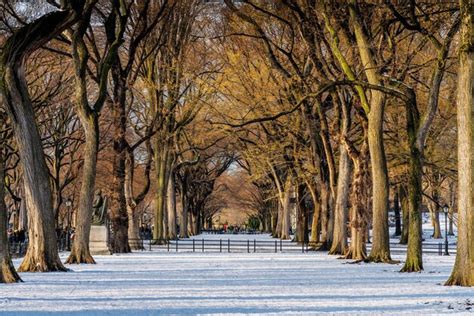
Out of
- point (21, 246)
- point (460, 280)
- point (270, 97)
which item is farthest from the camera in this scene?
point (270, 97)

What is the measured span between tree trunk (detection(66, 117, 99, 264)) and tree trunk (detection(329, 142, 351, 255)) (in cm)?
1091

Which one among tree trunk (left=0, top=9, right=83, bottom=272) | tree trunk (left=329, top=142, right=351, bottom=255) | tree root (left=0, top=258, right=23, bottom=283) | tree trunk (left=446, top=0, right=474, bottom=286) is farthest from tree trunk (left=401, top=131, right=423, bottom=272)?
tree root (left=0, top=258, right=23, bottom=283)

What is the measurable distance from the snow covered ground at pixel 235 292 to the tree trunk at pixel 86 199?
11.7ft

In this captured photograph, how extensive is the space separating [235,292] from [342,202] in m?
19.5

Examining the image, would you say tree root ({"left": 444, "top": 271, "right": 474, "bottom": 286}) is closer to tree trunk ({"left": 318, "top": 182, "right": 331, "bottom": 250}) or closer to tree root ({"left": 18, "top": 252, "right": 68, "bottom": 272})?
tree root ({"left": 18, "top": 252, "right": 68, "bottom": 272})

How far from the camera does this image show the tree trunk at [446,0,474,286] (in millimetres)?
19453

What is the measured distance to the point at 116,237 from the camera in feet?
133

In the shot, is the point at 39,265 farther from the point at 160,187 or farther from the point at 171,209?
the point at 171,209

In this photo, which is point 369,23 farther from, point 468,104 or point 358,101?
point 468,104

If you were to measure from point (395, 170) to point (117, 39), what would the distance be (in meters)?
19.7

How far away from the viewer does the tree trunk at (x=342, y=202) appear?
36.2 metres

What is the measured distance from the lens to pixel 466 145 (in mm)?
19688

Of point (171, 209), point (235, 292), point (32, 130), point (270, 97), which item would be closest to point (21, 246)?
point (270, 97)

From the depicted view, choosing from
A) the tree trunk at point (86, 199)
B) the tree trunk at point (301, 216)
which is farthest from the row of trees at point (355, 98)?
the tree trunk at point (86, 199)
